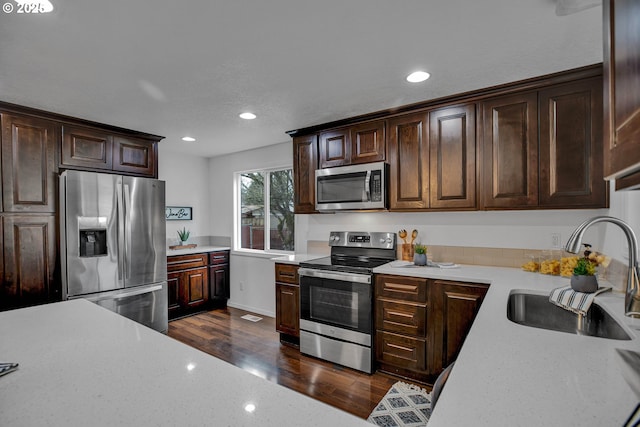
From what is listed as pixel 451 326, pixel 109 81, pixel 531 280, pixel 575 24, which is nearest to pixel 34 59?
pixel 109 81

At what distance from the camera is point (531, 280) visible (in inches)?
84.0

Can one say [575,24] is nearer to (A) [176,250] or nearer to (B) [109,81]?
(B) [109,81]

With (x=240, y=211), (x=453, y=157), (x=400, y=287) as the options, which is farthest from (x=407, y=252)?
(x=240, y=211)

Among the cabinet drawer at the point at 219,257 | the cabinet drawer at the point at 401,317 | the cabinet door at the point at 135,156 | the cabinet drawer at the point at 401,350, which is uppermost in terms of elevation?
the cabinet door at the point at 135,156

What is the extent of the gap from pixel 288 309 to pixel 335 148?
1.75 meters

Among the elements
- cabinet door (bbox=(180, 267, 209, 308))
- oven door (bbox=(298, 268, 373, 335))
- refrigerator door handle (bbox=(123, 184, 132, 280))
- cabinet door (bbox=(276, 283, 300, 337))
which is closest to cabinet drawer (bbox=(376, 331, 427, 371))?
oven door (bbox=(298, 268, 373, 335))

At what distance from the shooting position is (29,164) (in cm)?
280

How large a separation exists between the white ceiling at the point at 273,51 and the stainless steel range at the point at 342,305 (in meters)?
1.45

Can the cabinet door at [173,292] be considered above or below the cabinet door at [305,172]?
below

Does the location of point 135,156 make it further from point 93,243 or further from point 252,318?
point 252,318

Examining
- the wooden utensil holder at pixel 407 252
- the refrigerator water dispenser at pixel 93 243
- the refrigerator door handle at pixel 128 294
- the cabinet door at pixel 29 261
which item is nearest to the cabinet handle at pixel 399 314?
the wooden utensil holder at pixel 407 252

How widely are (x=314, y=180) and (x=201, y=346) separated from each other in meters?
2.11

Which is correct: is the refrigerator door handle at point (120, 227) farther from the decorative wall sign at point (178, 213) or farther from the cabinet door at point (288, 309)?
the cabinet door at point (288, 309)

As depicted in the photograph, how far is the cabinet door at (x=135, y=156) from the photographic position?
134 inches
